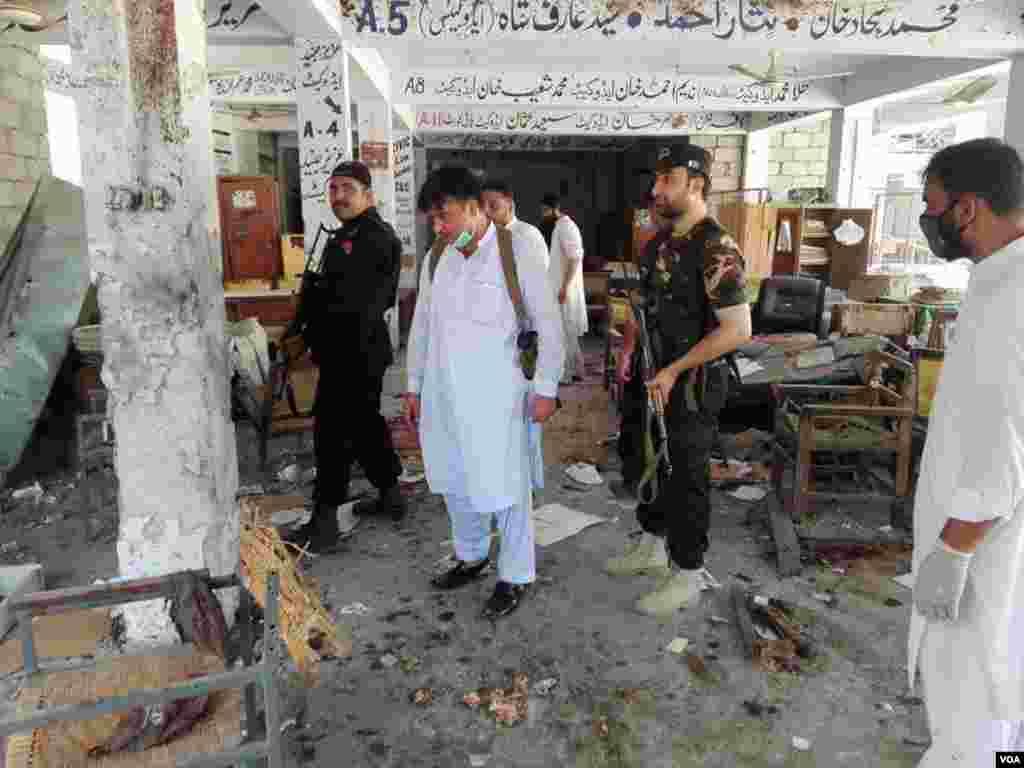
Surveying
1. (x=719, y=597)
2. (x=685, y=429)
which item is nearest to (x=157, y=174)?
(x=685, y=429)

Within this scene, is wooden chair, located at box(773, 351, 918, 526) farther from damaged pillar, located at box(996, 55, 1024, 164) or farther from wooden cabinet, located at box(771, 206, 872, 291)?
wooden cabinet, located at box(771, 206, 872, 291)

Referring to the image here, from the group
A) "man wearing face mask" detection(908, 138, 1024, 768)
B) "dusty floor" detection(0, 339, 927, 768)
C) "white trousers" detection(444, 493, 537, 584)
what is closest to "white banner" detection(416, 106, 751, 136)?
"dusty floor" detection(0, 339, 927, 768)

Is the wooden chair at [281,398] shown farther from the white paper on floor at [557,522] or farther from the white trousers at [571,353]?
the white trousers at [571,353]

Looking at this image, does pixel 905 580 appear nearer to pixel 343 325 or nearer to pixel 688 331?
pixel 688 331

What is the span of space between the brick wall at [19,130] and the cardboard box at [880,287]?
22.6 feet

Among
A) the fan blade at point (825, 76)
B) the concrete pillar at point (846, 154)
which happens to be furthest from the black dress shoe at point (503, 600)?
the fan blade at point (825, 76)

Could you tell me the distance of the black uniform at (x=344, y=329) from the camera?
3570 millimetres

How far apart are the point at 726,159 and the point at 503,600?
9.30m

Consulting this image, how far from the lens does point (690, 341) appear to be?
2.92 metres

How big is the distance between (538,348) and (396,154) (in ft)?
24.2

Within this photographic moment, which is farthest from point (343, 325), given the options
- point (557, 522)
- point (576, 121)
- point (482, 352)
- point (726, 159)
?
point (726, 159)

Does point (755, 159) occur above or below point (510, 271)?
above

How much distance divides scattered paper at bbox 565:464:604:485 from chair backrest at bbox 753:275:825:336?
2291 mm

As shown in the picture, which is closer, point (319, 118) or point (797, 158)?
point (319, 118)
